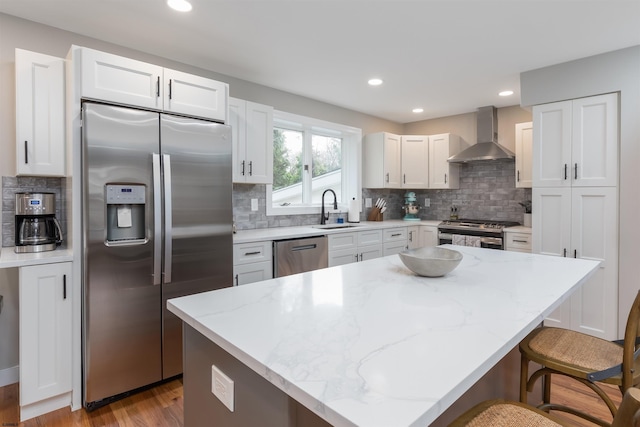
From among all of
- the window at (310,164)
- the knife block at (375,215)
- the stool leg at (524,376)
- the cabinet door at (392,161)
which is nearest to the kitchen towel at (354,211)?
the window at (310,164)

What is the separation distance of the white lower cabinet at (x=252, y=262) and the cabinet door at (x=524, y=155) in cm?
306

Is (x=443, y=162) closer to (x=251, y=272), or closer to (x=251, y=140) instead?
(x=251, y=140)

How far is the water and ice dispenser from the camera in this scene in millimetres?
2102

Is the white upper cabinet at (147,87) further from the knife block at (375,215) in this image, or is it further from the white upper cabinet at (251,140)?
the knife block at (375,215)

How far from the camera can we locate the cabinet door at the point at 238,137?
3.03 meters

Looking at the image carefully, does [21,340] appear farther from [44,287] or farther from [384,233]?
[384,233]

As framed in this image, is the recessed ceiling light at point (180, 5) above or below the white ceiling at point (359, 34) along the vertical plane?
below

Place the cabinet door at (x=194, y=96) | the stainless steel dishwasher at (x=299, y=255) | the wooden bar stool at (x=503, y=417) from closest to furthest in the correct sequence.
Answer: the wooden bar stool at (x=503, y=417) < the cabinet door at (x=194, y=96) < the stainless steel dishwasher at (x=299, y=255)

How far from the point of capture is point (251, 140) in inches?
125

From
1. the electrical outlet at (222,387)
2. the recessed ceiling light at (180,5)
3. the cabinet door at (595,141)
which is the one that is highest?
the recessed ceiling light at (180,5)

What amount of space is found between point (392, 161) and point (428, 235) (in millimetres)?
1147

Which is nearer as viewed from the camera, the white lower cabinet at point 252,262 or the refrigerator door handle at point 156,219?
the refrigerator door handle at point 156,219

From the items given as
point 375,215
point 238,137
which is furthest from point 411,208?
point 238,137

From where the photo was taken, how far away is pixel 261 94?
3586mm
